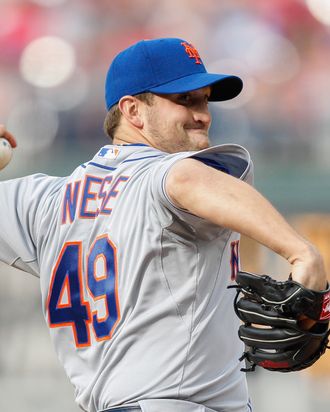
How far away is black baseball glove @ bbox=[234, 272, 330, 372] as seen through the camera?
171cm

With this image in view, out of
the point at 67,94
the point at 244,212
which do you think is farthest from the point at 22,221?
the point at 67,94

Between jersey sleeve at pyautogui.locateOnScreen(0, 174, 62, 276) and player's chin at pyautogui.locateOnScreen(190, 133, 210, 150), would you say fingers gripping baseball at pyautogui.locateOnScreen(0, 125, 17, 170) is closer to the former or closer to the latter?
jersey sleeve at pyautogui.locateOnScreen(0, 174, 62, 276)

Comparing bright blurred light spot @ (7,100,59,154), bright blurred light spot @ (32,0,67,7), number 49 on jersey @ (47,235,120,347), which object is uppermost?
bright blurred light spot @ (32,0,67,7)

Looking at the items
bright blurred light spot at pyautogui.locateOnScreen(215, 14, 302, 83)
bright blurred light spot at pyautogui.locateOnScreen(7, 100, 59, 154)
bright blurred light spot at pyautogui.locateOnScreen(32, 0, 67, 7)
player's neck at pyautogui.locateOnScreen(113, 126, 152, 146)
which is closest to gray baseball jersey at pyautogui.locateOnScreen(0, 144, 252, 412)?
player's neck at pyautogui.locateOnScreen(113, 126, 152, 146)

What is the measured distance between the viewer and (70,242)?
231 cm

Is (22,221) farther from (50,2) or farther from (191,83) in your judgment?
(50,2)

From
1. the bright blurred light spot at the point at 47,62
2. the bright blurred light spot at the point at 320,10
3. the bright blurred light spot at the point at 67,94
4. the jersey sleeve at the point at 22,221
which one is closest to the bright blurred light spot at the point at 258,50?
the bright blurred light spot at the point at 320,10

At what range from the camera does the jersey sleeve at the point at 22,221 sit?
2.48m

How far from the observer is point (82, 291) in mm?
2273

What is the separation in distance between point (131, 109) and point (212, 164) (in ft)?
1.89

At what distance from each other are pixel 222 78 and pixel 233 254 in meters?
0.54

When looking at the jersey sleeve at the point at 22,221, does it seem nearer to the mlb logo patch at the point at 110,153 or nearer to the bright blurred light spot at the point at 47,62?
the mlb logo patch at the point at 110,153

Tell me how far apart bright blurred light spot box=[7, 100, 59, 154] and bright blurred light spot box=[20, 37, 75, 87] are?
278 mm

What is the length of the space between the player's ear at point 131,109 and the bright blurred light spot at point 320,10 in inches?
212
